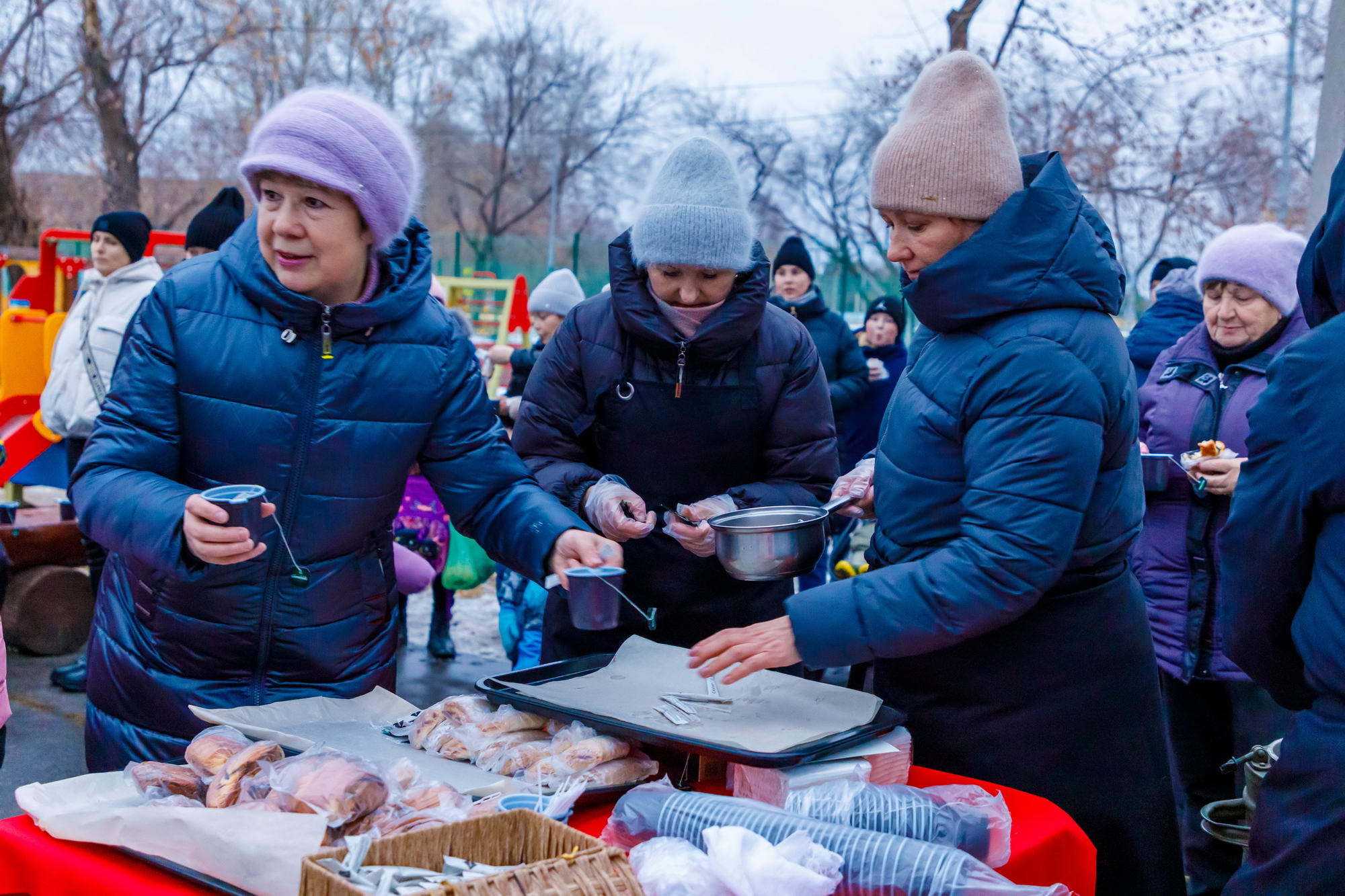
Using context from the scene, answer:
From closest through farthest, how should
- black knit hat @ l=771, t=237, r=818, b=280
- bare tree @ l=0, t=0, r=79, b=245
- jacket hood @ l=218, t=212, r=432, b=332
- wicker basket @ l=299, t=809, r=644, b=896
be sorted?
wicker basket @ l=299, t=809, r=644, b=896 → jacket hood @ l=218, t=212, r=432, b=332 → black knit hat @ l=771, t=237, r=818, b=280 → bare tree @ l=0, t=0, r=79, b=245

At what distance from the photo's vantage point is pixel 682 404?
9.98ft

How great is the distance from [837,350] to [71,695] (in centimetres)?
466

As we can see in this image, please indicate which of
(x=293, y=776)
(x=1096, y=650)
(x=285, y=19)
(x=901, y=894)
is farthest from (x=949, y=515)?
(x=285, y=19)

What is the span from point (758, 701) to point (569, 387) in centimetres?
128

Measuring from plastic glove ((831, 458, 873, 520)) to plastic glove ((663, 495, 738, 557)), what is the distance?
0.33m

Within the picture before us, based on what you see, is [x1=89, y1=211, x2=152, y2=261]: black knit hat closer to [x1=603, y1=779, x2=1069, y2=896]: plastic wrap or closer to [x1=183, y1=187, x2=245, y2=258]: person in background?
[x1=183, y1=187, x2=245, y2=258]: person in background

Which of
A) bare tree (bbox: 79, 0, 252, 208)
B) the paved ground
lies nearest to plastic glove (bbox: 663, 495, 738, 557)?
the paved ground

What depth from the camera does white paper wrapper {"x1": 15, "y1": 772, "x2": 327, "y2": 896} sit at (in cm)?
147

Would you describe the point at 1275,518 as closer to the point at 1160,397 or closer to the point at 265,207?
the point at 265,207

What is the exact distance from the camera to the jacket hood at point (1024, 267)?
2.14 m

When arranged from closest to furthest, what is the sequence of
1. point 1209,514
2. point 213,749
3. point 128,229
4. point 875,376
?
point 213,749 → point 1209,514 → point 128,229 → point 875,376

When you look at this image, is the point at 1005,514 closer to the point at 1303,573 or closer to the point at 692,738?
the point at 1303,573

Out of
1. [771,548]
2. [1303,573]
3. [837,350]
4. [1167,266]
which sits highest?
[1167,266]

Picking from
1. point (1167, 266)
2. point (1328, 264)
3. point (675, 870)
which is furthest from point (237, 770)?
point (1167, 266)
